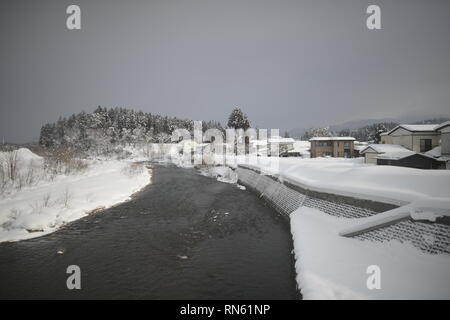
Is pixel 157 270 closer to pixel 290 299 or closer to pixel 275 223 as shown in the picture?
pixel 290 299

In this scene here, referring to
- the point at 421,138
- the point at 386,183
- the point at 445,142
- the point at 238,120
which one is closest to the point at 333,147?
the point at 421,138

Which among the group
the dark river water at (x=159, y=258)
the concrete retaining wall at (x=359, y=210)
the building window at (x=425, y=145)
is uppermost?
the building window at (x=425, y=145)

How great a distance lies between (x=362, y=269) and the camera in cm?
958

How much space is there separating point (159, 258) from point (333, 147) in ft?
195

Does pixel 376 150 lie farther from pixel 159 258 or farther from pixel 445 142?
pixel 159 258

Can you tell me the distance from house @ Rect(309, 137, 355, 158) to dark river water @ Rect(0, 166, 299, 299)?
47.3 meters

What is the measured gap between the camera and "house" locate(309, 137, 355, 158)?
6241 cm

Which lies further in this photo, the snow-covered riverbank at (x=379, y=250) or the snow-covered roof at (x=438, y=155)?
the snow-covered roof at (x=438, y=155)

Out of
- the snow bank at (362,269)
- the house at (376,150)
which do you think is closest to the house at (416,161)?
the house at (376,150)

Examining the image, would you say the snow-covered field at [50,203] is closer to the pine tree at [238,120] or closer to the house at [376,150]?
the house at [376,150]

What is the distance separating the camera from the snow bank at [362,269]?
810 centimetres

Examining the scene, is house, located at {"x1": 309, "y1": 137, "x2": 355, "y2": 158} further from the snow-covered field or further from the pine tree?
the snow-covered field

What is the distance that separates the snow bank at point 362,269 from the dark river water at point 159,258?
1.29 m

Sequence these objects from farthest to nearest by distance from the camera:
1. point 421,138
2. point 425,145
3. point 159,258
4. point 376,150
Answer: point 421,138 → point 425,145 → point 376,150 → point 159,258
